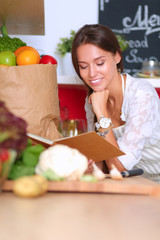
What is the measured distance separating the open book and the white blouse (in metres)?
0.53

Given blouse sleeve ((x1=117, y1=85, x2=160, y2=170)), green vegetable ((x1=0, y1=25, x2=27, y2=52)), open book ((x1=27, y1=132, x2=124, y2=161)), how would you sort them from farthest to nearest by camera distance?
blouse sleeve ((x1=117, y1=85, x2=160, y2=170)) → green vegetable ((x1=0, y1=25, x2=27, y2=52)) → open book ((x1=27, y1=132, x2=124, y2=161))

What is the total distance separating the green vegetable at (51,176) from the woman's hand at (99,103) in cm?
94

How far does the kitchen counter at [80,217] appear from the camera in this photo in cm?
38

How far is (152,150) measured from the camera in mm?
1524

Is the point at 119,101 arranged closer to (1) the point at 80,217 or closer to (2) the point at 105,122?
(2) the point at 105,122

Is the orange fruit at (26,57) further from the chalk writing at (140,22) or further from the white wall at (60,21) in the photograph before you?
the chalk writing at (140,22)

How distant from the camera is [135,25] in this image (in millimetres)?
2535

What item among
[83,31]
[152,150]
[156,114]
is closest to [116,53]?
[83,31]

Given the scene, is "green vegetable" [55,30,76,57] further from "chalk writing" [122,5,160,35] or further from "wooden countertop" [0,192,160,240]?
"wooden countertop" [0,192,160,240]

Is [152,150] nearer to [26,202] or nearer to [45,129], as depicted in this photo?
[45,129]

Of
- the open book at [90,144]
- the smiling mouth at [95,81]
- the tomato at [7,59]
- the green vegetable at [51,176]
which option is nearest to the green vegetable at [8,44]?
the tomato at [7,59]

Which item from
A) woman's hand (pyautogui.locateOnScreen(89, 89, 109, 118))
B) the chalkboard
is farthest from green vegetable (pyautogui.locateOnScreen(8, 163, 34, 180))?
the chalkboard

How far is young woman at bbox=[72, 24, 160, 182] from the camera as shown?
1.29m

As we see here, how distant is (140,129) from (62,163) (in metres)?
0.85
